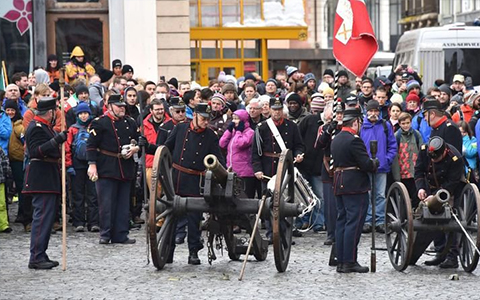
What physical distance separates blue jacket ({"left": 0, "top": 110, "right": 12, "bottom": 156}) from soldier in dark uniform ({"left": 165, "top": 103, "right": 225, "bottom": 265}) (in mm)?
3991

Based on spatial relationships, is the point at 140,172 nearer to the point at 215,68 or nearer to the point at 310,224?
the point at 310,224

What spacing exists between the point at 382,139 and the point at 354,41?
1.35 m

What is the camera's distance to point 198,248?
14992 mm

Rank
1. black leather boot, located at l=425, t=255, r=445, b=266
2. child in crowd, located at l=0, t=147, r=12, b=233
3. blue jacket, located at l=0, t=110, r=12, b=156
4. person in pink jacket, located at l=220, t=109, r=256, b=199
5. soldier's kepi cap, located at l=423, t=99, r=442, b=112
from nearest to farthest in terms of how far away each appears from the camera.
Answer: black leather boot, located at l=425, t=255, r=445, b=266 < soldier's kepi cap, located at l=423, t=99, r=442, b=112 < person in pink jacket, located at l=220, t=109, r=256, b=199 < child in crowd, located at l=0, t=147, r=12, b=233 < blue jacket, located at l=0, t=110, r=12, b=156

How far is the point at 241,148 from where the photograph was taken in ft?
58.1

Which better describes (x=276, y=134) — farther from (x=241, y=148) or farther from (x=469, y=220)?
(x=469, y=220)

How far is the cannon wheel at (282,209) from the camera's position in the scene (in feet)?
45.3

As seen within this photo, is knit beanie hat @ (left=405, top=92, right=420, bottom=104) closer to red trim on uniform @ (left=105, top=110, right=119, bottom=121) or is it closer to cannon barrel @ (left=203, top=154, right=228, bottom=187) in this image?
red trim on uniform @ (left=105, top=110, right=119, bottom=121)

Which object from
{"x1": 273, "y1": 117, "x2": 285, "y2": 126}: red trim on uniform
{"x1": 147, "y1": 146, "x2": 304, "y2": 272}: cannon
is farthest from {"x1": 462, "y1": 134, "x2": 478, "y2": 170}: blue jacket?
{"x1": 147, "y1": 146, "x2": 304, "y2": 272}: cannon

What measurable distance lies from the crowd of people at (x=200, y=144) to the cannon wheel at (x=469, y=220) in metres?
0.31

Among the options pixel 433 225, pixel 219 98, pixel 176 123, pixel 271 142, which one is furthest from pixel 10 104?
pixel 433 225

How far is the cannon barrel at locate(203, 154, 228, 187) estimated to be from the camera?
13.8m

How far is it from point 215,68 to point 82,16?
8313 mm

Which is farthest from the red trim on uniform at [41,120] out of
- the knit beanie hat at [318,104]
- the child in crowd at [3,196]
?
the knit beanie hat at [318,104]
